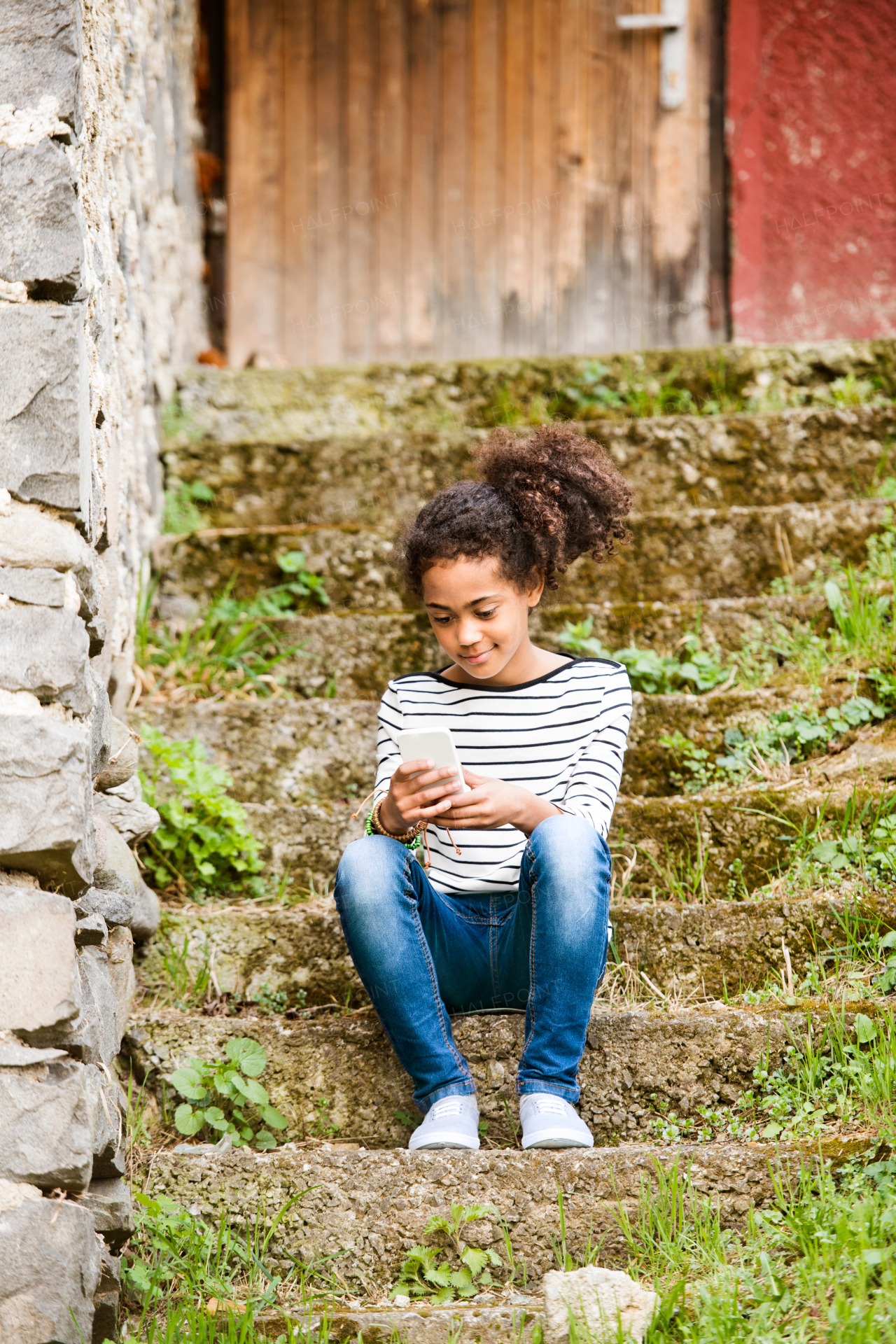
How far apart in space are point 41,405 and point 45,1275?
Result: 1.09m

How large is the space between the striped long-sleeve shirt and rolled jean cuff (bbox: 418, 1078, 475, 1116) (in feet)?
1.13

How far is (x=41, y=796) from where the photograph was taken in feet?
4.78

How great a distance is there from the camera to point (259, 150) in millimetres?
4230

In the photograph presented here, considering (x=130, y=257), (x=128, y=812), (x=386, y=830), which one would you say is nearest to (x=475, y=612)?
(x=386, y=830)

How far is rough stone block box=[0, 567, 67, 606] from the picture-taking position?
1.52 metres

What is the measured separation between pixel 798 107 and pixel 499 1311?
4.18 m

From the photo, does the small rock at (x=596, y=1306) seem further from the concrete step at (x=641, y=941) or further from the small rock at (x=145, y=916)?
the small rock at (x=145, y=916)

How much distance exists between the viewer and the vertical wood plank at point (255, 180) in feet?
13.8

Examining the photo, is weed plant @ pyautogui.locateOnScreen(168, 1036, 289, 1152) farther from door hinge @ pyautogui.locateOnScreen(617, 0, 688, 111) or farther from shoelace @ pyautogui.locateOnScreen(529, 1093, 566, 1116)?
door hinge @ pyautogui.locateOnScreen(617, 0, 688, 111)

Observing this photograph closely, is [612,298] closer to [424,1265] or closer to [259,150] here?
[259,150]

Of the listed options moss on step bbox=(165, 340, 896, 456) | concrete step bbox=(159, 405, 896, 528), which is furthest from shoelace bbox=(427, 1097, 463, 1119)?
moss on step bbox=(165, 340, 896, 456)

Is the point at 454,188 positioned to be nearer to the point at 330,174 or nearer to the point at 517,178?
the point at 517,178

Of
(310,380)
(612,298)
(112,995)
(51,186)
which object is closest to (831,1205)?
(112,995)

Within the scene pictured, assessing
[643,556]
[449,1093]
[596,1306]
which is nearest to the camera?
[596,1306]
